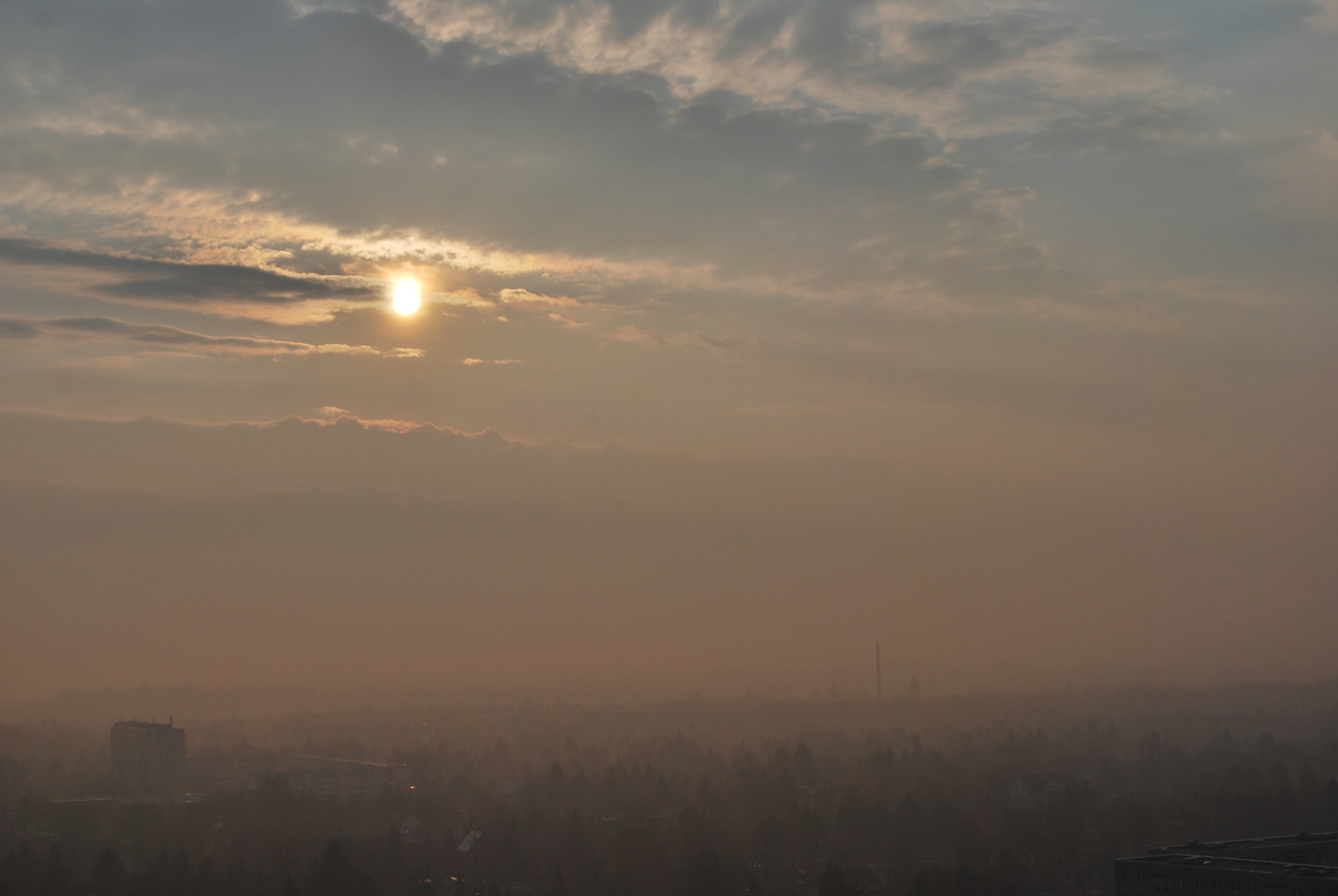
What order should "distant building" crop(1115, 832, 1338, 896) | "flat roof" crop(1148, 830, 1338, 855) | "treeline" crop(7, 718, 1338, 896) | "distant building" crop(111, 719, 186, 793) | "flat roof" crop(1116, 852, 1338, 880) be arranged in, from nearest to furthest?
"distant building" crop(1115, 832, 1338, 896) < "flat roof" crop(1116, 852, 1338, 880) < "flat roof" crop(1148, 830, 1338, 855) < "treeline" crop(7, 718, 1338, 896) < "distant building" crop(111, 719, 186, 793)

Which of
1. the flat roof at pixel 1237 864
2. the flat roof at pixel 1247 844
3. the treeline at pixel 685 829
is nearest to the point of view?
the flat roof at pixel 1237 864

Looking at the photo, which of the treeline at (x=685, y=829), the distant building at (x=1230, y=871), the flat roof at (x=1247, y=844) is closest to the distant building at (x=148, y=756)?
the treeline at (x=685, y=829)

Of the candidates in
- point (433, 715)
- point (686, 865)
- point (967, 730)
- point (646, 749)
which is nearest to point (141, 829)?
point (686, 865)

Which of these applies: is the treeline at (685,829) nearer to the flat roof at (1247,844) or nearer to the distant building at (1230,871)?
the flat roof at (1247,844)

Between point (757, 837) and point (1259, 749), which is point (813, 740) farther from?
point (757, 837)

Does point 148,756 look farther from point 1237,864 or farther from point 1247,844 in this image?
point 1237,864

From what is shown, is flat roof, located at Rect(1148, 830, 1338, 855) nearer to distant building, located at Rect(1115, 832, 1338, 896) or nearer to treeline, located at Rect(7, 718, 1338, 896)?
distant building, located at Rect(1115, 832, 1338, 896)

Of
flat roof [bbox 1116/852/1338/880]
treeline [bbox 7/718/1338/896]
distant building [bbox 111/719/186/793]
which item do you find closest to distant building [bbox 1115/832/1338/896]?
flat roof [bbox 1116/852/1338/880]
